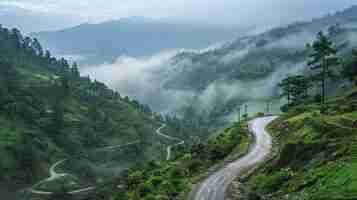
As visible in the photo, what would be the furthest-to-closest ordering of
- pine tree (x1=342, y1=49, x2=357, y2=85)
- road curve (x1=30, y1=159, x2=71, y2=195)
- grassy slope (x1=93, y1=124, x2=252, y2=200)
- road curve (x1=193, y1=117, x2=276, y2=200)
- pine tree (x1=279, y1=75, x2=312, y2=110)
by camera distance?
road curve (x1=30, y1=159, x2=71, y2=195), pine tree (x1=279, y1=75, x2=312, y2=110), pine tree (x1=342, y1=49, x2=357, y2=85), grassy slope (x1=93, y1=124, x2=252, y2=200), road curve (x1=193, y1=117, x2=276, y2=200)

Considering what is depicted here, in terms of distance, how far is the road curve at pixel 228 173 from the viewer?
134 ft

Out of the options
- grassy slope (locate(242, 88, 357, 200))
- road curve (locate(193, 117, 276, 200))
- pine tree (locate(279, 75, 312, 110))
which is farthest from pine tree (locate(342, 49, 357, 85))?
grassy slope (locate(242, 88, 357, 200))

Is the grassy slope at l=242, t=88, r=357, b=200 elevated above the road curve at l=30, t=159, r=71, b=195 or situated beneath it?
elevated above

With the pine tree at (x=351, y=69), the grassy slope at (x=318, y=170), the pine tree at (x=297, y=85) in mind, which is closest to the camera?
the grassy slope at (x=318, y=170)

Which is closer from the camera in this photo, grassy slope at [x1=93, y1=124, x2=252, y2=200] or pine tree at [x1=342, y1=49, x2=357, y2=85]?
grassy slope at [x1=93, y1=124, x2=252, y2=200]

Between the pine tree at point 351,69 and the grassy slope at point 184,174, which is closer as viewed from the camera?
the grassy slope at point 184,174

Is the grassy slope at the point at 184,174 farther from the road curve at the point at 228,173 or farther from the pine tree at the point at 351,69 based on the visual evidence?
the pine tree at the point at 351,69

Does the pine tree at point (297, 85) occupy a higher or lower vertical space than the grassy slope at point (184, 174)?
higher

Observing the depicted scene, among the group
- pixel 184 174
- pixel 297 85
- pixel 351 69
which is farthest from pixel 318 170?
pixel 297 85

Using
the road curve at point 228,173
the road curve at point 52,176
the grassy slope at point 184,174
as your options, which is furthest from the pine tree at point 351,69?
the road curve at point 52,176

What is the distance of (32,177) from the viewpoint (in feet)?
545

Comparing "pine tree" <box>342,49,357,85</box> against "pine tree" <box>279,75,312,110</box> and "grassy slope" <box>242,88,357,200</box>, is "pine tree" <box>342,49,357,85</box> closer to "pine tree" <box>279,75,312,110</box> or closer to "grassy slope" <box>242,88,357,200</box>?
"pine tree" <box>279,75,312,110</box>

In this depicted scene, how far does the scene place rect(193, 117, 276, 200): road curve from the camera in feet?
134

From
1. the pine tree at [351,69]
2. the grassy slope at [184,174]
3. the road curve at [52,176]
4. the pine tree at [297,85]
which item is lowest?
the road curve at [52,176]
